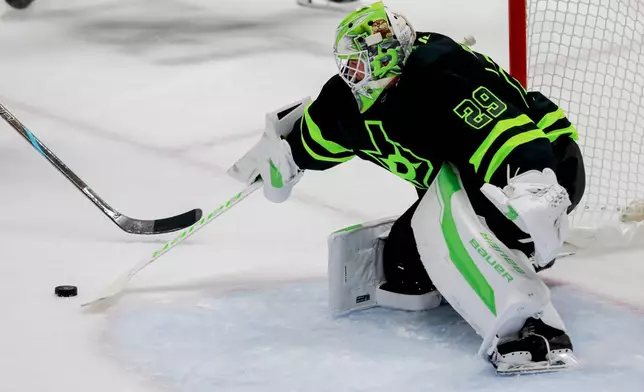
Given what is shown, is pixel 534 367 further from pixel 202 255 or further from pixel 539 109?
pixel 202 255

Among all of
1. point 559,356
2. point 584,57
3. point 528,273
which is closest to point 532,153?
point 528,273

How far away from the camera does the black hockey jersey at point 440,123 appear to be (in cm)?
206

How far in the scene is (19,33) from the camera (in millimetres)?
5410

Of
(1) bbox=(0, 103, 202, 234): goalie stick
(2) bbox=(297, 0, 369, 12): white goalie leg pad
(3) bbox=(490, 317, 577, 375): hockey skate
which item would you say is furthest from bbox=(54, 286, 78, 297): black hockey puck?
(2) bbox=(297, 0, 369, 12): white goalie leg pad

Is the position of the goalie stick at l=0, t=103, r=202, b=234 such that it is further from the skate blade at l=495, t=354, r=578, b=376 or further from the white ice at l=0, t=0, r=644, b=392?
the skate blade at l=495, t=354, r=578, b=376

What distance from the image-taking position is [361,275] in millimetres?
2447

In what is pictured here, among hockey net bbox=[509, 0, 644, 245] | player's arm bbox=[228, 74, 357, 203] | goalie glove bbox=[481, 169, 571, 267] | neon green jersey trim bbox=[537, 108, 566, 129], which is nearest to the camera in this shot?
goalie glove bbox=[481, 169, 571, 267]

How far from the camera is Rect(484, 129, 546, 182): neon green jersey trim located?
204cm

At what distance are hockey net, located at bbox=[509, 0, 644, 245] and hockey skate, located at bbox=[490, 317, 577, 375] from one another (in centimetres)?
75

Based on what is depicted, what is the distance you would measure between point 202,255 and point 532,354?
106 centimetres

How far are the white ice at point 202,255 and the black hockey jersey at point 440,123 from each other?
0.36m

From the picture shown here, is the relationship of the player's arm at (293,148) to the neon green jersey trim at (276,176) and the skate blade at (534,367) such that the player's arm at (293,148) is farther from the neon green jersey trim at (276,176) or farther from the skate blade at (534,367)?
the skate blade at (534,367)

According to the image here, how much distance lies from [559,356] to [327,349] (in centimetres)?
46

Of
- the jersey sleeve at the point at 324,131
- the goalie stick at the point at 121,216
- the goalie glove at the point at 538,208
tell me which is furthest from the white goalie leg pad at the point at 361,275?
the goalie stick at the point at 121,216
